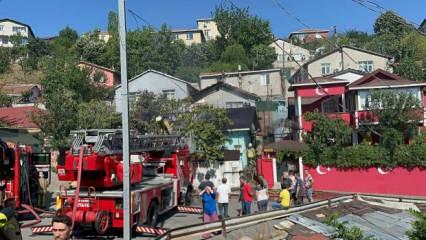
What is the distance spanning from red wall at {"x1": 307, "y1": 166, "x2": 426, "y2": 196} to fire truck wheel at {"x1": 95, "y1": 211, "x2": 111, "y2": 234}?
20828mm

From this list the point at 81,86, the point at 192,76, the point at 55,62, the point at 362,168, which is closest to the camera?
the point at 362,168

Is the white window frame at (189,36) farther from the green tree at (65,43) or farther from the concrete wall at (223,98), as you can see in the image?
the concrete wall at (223,98)

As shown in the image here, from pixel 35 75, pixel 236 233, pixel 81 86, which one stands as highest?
pixel 35 75

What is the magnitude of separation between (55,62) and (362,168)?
3716 centimetres

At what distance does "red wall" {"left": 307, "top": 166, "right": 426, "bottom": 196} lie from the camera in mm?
32094

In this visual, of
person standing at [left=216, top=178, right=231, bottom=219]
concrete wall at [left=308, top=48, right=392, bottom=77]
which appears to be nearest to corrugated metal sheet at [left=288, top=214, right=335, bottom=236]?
person standing at [left=216, top=178, right=231, bottom=219]

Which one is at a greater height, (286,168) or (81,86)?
(81,86)

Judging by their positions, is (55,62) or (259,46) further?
(259,46)

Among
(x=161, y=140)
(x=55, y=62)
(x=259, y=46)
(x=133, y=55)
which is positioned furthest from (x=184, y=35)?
(x=161, y=140)

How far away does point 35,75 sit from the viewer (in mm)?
89188

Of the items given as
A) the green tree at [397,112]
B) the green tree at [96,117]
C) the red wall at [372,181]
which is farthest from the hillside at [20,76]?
the green tree at [397,112]

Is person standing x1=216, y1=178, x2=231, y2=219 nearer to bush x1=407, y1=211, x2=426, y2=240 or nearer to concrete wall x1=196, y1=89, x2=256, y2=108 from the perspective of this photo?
bush x1=407, y1=211, x2=426, y2=240

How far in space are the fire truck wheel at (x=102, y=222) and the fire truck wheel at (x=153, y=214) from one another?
223 centimetres

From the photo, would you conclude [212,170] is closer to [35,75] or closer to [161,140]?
[161,140]
